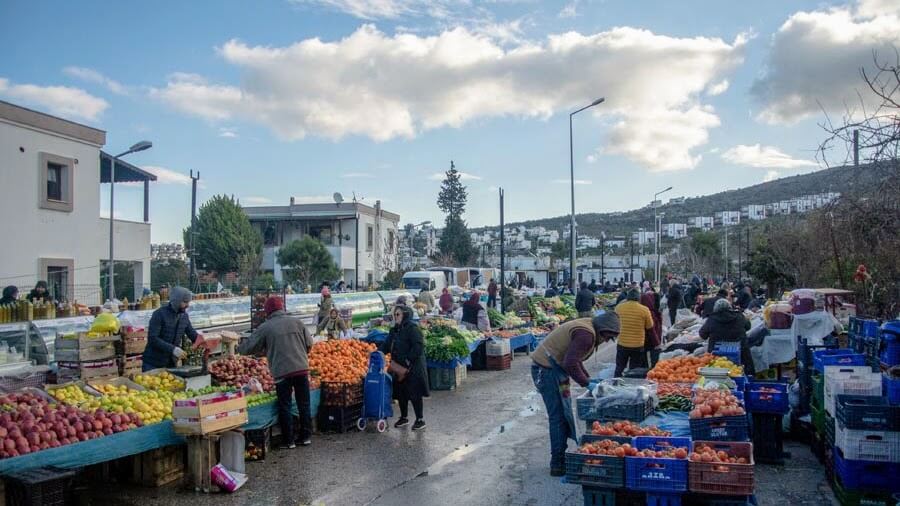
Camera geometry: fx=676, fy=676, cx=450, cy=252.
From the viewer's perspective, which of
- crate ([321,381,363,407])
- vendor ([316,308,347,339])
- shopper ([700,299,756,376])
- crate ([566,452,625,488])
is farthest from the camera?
vendor ([316,308,347,339])

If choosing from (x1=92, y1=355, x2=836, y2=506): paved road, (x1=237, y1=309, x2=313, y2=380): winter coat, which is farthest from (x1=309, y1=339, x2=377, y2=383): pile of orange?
(x1=237, y1=309, x2=313, y2=380): winter coat

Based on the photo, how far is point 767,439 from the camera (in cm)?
773

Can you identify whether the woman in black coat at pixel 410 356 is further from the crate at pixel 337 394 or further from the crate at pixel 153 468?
the crate at pixel 153 468

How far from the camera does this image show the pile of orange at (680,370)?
8.88 m

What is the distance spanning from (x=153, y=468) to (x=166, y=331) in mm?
2493

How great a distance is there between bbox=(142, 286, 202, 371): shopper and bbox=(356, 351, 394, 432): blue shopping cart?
8.43ft

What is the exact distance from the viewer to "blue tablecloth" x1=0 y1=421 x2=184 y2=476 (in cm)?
547

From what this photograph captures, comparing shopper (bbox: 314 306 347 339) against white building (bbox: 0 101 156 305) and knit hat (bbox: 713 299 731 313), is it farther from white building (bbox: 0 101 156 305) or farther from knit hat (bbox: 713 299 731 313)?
white building (bbox: 0 101 156 305)

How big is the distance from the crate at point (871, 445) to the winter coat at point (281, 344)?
5.91 metres

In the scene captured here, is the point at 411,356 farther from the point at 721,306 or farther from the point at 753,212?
the point at 753,212

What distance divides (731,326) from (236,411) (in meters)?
7.20

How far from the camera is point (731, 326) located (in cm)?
1020

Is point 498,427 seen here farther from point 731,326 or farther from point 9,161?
point 9,161

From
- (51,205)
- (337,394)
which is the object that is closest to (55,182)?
(51,205)
